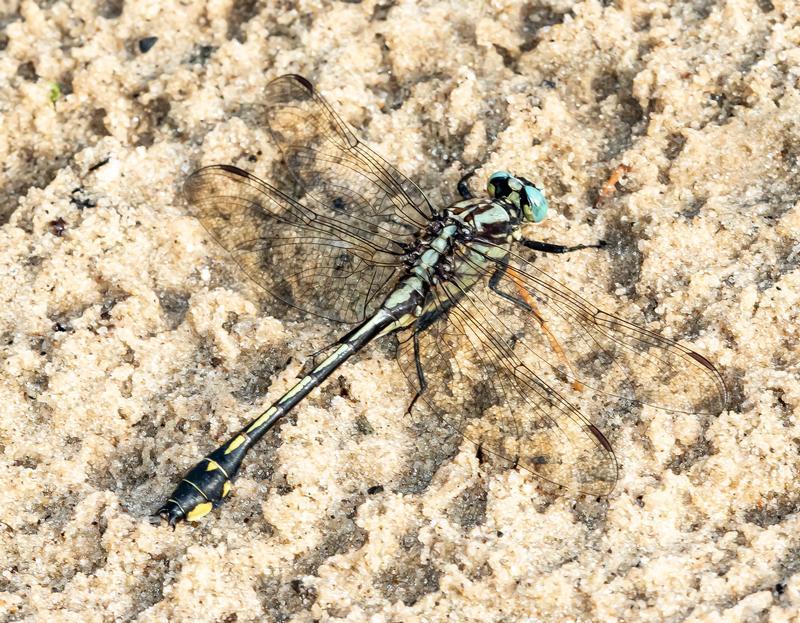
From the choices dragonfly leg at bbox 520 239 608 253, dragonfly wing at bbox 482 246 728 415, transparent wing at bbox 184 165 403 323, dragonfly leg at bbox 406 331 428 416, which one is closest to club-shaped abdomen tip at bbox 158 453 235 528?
dragonfly leg at bbox 406 331 428 416

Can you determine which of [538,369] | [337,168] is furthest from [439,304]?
[337,168]

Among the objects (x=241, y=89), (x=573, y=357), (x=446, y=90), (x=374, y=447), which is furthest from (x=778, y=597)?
(x=241, y=89)

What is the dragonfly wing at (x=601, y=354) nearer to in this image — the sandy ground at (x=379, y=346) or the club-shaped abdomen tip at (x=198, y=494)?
the sandy ground at (x=379, y=346)

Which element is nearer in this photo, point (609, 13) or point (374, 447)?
point (374, 447)

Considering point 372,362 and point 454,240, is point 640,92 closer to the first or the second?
point 454,240

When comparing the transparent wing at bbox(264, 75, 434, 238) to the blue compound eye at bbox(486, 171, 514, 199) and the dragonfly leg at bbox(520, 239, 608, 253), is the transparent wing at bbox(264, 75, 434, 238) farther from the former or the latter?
the dragonfly leg at bbox(520, 239, 608, 253)

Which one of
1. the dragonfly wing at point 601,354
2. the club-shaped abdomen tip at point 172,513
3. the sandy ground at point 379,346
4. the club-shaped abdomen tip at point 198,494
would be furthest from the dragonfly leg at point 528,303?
the club-shaped abdomen tip at point 172,513

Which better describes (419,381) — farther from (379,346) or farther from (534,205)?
(534,205)
